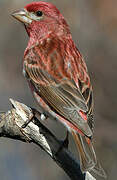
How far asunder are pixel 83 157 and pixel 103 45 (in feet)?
14.6

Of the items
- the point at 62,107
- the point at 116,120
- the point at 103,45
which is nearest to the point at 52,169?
the point at 116,120

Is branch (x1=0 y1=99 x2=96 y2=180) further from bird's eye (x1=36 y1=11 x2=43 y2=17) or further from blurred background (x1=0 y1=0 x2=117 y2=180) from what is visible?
blurred background (x1=0 y1=0 x2=117 y2=180)

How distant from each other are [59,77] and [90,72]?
3.01 metres

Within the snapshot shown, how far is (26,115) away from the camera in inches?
305

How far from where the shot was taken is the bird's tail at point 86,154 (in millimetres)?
7255

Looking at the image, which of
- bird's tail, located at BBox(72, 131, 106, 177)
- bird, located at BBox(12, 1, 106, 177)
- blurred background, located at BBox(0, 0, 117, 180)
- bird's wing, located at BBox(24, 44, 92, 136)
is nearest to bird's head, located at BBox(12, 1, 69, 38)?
bird, located at BBox(12, 1, 106, 177)

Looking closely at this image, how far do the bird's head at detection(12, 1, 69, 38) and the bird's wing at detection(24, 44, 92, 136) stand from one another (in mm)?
733

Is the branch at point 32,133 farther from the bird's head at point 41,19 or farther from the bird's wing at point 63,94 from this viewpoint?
the bird's head at point 41,19

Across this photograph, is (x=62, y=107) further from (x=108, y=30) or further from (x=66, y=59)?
(x=108, y=30)

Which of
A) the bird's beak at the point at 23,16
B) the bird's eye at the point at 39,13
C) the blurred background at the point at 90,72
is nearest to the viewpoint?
the bird's beak at the point at 23,16

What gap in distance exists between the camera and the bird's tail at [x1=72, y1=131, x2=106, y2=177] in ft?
23.8

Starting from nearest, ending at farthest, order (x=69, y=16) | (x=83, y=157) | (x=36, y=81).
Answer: (x=83, y=157)
(x=36, y=81)
(x=69, y=16)

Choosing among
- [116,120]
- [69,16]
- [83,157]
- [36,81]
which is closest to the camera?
[83,157]

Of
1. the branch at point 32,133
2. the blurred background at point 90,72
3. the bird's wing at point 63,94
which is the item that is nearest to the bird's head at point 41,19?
the bird's wing at point 63,94
